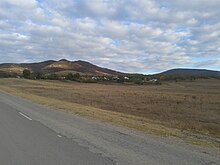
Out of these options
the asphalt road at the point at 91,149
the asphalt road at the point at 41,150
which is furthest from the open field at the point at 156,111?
the asphalt road at the point at 41,150

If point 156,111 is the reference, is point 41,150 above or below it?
above

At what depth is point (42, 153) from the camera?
9133 millimetres

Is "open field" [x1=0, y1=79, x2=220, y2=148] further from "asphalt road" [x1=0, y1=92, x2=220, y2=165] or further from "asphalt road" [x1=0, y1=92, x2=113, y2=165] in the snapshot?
"asphalt road" [x1=0, y1=92, x2=113, y2=165]

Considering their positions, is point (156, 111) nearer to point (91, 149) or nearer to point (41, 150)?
point (91, 149)

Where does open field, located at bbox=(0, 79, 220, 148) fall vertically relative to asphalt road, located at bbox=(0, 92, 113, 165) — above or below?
below

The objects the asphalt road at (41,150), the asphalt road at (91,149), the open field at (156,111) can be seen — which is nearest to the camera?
the asphalt road at (41,150)

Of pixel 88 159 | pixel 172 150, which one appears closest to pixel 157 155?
pixel 172 150

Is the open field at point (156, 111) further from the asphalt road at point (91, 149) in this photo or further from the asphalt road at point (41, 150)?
the asphalt road at point (41, 150)

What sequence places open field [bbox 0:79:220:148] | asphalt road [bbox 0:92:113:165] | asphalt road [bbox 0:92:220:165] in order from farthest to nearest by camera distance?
open field [bbox 0:79:220:148] < asphalt road [bbox 0:92:220:165] < asphalt road [bbox 0:92:113:165]

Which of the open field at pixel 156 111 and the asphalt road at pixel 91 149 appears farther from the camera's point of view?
the open field at pixel 156 111

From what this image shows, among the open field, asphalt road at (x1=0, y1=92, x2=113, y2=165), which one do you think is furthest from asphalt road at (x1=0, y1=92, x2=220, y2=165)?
the open field

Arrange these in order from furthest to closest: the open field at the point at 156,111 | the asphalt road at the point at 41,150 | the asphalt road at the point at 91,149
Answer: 1. the open field at the point at 156,111
2. the asphalt road at the point at 91,149
3. the asphalt road at the point at 41,150

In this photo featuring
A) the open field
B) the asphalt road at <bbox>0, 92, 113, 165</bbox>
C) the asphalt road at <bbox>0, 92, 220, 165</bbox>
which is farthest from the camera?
the open field

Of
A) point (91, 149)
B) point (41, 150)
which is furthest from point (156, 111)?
point (41, 150)
